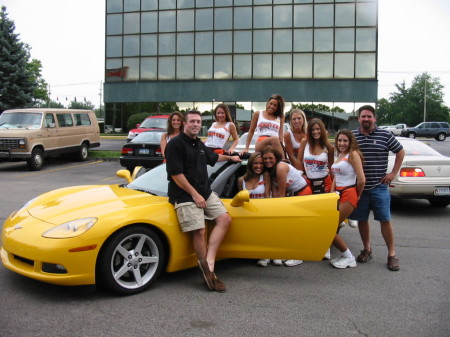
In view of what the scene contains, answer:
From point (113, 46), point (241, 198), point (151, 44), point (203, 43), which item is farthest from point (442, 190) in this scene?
point (113, 46)

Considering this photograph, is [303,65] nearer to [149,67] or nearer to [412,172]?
[149,67]

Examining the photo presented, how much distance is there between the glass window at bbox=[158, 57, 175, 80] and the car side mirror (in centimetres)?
3128

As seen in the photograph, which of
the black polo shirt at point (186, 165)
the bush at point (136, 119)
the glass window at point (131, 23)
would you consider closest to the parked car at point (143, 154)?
the black polo shirt at point (186, 165)

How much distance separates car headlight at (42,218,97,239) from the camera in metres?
3.81

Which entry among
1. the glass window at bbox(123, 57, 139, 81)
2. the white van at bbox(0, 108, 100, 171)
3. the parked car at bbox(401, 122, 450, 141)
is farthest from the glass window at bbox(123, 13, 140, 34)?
the parked car at bbox(401, 122, 450, 141)

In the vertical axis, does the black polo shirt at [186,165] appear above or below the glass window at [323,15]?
below

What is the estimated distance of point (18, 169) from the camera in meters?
15.0

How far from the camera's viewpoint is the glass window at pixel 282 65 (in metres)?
33.1

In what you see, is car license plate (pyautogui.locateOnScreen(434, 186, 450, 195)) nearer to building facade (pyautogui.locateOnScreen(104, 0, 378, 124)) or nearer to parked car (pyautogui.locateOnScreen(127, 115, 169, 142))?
parked car (pyautogui.locateOnScreen(127, 115, 169, 142))

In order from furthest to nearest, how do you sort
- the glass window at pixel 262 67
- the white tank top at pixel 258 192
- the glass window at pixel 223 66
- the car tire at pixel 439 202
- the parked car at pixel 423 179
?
the glass window at pixel 223 66 < the glass window at pixel 262 67 < the car tire at pixel 439 202 < the parked car at pixel 423 179 < the white tank top at pixel 258 192

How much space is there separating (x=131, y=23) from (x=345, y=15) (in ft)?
51.6

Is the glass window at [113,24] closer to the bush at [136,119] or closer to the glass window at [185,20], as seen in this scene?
the glass window at [185,20]

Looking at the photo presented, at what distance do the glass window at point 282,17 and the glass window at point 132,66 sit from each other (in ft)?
35.2

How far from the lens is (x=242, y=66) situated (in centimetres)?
3356
